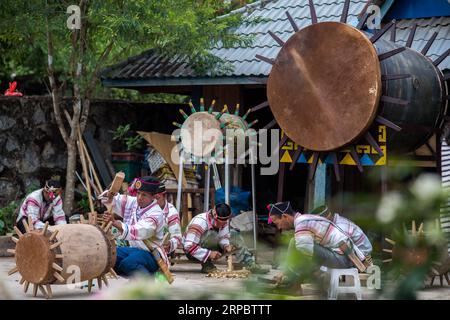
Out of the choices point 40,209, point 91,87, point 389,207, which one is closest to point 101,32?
point 91,87

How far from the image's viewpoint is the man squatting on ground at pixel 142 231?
849cm

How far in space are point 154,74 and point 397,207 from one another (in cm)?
1061

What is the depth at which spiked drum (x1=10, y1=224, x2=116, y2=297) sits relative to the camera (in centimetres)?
836

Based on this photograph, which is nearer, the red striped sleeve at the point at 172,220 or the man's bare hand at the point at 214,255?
the red striped sleeve at the point at 172,220

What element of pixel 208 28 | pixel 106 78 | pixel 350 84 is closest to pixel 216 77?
pixel 208 28

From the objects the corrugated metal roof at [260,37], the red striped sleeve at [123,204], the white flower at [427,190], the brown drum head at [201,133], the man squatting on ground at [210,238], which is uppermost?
the corrugated metal roof at [260,37]

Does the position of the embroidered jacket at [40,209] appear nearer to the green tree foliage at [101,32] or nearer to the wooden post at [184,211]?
the green tree foliage at [101,32]

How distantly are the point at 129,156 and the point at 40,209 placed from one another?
9.46 ft

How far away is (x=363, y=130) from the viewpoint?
9.52 metres

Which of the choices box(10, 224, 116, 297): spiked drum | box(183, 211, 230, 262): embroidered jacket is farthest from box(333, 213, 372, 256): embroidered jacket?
box(10, 224, 116, 297): spiked drum

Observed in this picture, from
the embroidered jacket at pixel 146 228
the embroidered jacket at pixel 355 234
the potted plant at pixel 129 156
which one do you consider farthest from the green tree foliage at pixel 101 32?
the embroidered jacket at pixel 146 228

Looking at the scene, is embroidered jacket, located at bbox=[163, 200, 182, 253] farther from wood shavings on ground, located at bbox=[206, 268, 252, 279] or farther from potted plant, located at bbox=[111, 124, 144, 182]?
potted plant, located at bbox=[111, 124, 144, 182]

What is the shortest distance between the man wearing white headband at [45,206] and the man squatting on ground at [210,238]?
1652 mm

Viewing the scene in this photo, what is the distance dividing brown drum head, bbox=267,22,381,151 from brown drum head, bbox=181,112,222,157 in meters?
1.41
